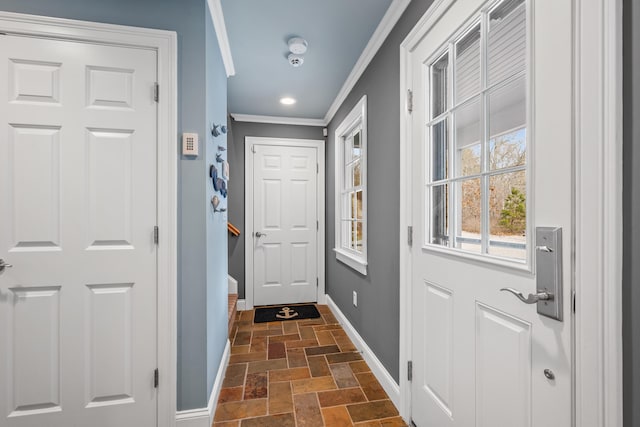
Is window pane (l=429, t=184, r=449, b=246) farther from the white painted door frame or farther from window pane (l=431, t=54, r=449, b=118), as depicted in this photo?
the white painted door frame

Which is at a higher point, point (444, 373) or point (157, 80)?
point (157, 80)

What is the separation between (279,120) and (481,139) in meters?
3.07

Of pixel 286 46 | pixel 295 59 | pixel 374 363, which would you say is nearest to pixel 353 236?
pixel 374 363

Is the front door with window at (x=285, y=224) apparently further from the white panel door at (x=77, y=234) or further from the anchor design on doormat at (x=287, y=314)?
the white panel door at (x=77, y=234)

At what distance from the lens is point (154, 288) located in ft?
5.06

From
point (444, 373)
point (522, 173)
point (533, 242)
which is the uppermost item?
point (522, 173)

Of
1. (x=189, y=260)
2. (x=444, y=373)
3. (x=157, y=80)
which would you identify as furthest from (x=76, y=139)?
(x=444, y=373)

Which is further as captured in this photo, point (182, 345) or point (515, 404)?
point (182, 345)

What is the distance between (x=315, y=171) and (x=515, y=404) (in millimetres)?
3285

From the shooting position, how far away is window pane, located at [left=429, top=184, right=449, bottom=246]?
1.41 m

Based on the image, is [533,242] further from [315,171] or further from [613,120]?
[315,171]

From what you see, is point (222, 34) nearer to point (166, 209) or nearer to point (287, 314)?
point (166, 209)

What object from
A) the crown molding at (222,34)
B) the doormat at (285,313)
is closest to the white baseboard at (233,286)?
the doormat at (285,313)

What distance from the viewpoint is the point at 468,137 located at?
1.27 metres
